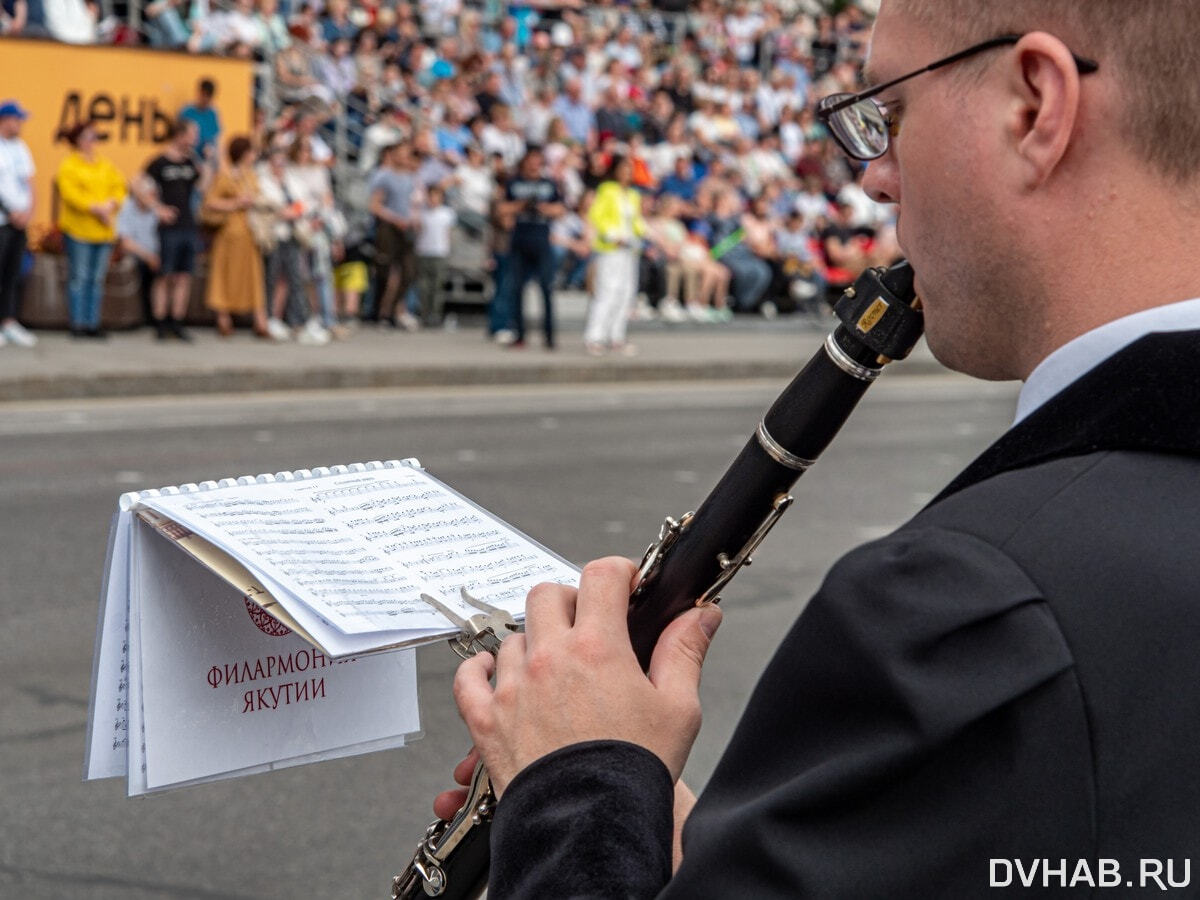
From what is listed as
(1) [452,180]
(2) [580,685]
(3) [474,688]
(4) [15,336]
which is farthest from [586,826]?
(1) [452,180]

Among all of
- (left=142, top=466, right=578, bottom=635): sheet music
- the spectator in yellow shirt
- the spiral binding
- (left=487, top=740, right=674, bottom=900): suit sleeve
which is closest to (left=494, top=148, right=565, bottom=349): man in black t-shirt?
the spectator in yellow shirt

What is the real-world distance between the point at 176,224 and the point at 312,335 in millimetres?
1840

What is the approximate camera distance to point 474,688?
1504 mm

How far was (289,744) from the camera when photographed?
1.91 meters

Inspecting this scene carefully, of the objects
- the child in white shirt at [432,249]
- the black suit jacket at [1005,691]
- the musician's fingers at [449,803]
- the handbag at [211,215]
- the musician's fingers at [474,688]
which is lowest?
the child in white shirt at [432,249]

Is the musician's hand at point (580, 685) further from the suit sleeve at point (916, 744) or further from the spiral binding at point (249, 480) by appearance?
the spiral binding at point (249, 480)

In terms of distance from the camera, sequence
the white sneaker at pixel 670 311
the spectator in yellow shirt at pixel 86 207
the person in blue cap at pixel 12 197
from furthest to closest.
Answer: the white sneaker at pixel 670 311
the spectator in yellow shirt at pixel 86 207
the person in blue cap at pixel 12 197

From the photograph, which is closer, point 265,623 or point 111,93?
point 265,623

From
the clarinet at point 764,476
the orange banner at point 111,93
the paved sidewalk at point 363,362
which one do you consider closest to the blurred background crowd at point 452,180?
the orange banner at point 111,93

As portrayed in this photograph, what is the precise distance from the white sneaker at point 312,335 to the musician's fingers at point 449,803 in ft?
45.4

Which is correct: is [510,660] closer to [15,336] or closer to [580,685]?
[580,685]

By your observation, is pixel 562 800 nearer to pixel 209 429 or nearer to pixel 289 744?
pixel 289 744

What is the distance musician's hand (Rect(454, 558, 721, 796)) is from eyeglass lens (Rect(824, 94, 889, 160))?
438 mm

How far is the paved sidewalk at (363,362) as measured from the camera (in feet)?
41.3
